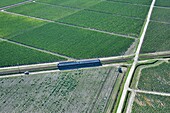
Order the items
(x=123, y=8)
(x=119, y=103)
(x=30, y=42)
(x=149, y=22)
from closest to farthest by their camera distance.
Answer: (x=119, y=103), (x=30, y=42), (x=149, y=22), (x=123, y=8)

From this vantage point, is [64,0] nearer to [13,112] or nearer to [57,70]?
[57,70]

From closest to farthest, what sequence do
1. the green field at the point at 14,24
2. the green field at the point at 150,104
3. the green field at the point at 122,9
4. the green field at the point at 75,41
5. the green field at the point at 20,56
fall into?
the green field at the point at 150,104 → the green field at the point at 20,56 → the green field at the point at 75,41 → the green field at the point at 14,24 → the green field at the point at 122,9

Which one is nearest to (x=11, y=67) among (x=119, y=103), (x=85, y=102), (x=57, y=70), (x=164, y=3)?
(x=57, y=70)

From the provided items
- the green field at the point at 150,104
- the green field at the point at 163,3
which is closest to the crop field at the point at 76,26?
the green field at the point at 163,3

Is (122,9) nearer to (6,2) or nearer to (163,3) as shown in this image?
(163,3)

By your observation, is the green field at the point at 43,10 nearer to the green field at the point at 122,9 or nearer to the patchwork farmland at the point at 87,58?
the patchwork farmland at the point at 87,58

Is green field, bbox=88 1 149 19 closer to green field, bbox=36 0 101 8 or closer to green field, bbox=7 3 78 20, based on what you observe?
green field, bbox=36 0 101 8

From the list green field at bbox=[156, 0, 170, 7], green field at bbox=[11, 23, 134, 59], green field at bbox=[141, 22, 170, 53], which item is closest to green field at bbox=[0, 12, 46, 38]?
green field at bbox=[11, 23, 134, 59]
